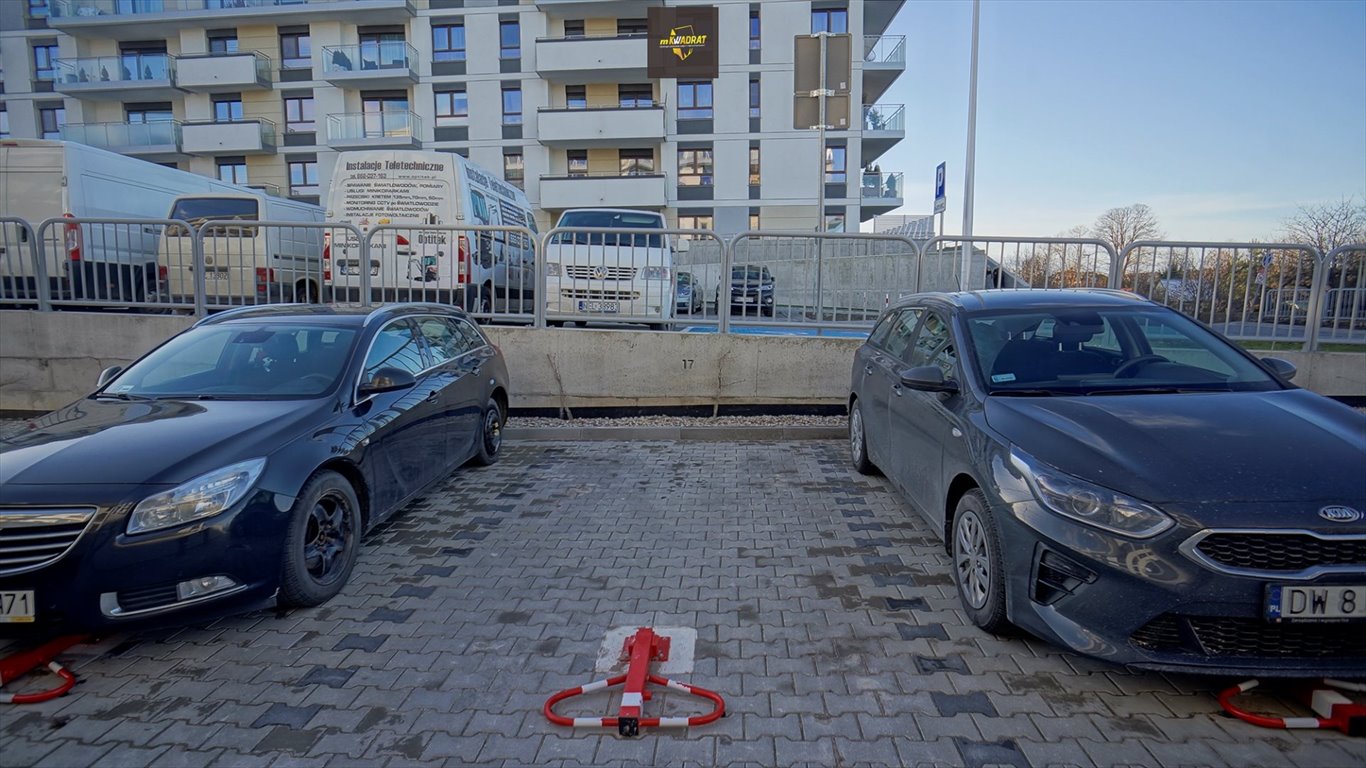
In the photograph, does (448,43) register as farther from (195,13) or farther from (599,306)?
(599,306)

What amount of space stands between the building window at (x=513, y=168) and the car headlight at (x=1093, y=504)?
3176 cm

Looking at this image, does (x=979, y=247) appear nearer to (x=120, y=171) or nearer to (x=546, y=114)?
(x=120, y=171)

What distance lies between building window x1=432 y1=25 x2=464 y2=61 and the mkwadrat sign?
9.34m

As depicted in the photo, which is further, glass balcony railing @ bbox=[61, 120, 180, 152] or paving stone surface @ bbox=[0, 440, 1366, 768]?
glass balcony railing @ bbox=[61, 120, 180, 152]

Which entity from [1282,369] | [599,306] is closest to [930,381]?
[1282,369]

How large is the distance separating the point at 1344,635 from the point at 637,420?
6.51 meters

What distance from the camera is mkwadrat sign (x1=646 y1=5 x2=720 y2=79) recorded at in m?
27.0

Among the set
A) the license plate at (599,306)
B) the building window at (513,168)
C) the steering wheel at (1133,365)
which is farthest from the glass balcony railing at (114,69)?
the steering wheel at (1133,365)

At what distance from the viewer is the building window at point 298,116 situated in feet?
108

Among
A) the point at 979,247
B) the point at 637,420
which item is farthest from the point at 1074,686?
the point at 979,247

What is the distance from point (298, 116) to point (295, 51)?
2877 mm

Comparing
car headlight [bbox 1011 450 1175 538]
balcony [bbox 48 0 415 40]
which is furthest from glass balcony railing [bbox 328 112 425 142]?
car headlight [bbox 1011 450 1175 538]

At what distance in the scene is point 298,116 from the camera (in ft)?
109

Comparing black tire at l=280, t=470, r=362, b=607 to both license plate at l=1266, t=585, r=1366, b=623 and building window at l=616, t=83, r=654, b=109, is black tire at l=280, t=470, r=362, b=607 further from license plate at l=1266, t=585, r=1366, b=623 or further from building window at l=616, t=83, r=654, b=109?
building window at l=616, t=83, r=654, b=109
